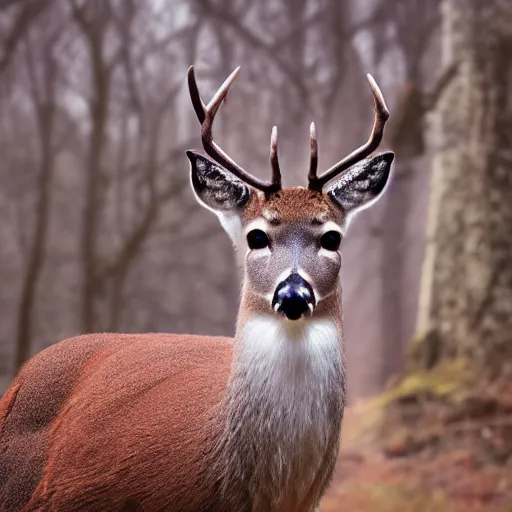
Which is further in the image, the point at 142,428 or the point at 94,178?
the point at 94,178

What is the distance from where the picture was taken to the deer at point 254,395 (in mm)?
1244

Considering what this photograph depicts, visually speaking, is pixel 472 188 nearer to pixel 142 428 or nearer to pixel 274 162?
pixel 274 162

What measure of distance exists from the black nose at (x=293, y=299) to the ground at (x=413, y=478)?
1781mm

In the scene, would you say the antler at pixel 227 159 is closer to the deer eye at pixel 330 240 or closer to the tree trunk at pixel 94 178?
the deer eye at pixel 330 240

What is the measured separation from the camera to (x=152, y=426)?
52.7 inches

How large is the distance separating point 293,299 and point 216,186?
275mm

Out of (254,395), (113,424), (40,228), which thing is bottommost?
(113,424)

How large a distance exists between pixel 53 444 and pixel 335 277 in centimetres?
63

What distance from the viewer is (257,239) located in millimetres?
1289

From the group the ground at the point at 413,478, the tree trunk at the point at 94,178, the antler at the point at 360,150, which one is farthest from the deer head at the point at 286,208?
the ground at the point at 413,478

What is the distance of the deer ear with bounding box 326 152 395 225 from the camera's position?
1.33m

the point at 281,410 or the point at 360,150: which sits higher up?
the point at 360,150

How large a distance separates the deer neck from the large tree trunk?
1.84m

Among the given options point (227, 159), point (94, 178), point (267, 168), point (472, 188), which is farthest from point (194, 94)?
point (472, 188)
